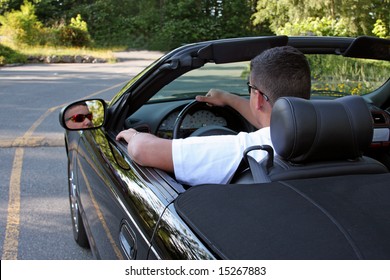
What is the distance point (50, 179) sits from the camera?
5.60 m

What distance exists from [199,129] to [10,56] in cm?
2549

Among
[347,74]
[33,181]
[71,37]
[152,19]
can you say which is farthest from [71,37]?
[347,74]

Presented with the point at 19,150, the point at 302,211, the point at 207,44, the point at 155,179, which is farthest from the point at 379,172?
the point at 19,150

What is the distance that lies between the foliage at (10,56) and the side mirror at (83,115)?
23.6 meters

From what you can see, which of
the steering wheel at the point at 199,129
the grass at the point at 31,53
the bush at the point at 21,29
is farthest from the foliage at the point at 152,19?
the steering wheel at the point at 199,129

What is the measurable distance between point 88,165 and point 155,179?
106 cm

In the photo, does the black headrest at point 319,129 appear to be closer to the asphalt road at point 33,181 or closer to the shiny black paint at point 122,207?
the shiny black paint at point 122,207

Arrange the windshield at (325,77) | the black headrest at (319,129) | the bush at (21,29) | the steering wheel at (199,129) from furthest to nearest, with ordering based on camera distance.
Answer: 1. the bush at (21,29)
2. the windshield at (325,77)
3. the steering wheel at (199,129)
4. the black headrest at (319,129)

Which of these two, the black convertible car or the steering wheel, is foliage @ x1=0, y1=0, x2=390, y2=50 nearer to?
the steering wheel

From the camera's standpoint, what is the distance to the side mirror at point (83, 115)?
2850 mm

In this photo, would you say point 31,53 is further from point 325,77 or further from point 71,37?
point 325,77

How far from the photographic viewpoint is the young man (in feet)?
6.40

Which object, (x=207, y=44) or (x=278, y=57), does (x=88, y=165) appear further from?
(x=278, y=57)

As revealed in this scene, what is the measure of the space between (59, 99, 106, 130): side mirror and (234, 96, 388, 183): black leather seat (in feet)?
4.44
